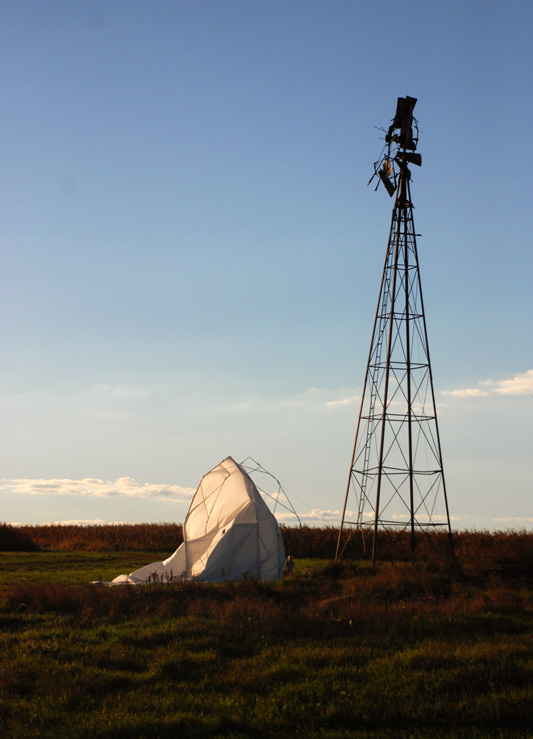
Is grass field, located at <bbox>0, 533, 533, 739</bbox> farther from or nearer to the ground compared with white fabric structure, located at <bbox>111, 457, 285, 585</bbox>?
nearer to the ground

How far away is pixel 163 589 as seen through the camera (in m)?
21.0

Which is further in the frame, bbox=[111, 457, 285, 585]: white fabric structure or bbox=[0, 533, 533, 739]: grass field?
bbox=[111, 457, 285, 585]: white fabric structure

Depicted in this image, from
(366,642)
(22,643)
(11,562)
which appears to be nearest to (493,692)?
(366,642)

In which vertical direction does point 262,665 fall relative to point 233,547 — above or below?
below

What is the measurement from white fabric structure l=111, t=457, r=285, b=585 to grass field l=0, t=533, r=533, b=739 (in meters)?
7.47

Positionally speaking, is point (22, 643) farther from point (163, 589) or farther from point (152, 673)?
point (163, 589)

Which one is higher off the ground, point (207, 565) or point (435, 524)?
point (435, 524)

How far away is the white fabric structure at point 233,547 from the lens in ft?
88.4

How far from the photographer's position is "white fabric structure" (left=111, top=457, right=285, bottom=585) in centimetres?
2694

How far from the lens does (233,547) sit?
2742 cm

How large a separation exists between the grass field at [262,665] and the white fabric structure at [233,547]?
24.5ft

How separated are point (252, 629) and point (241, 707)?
177 inches

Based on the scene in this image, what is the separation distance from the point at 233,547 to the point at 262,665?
16.2m

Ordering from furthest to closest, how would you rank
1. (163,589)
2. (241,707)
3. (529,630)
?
(163,589), (529,630), (241,707)
